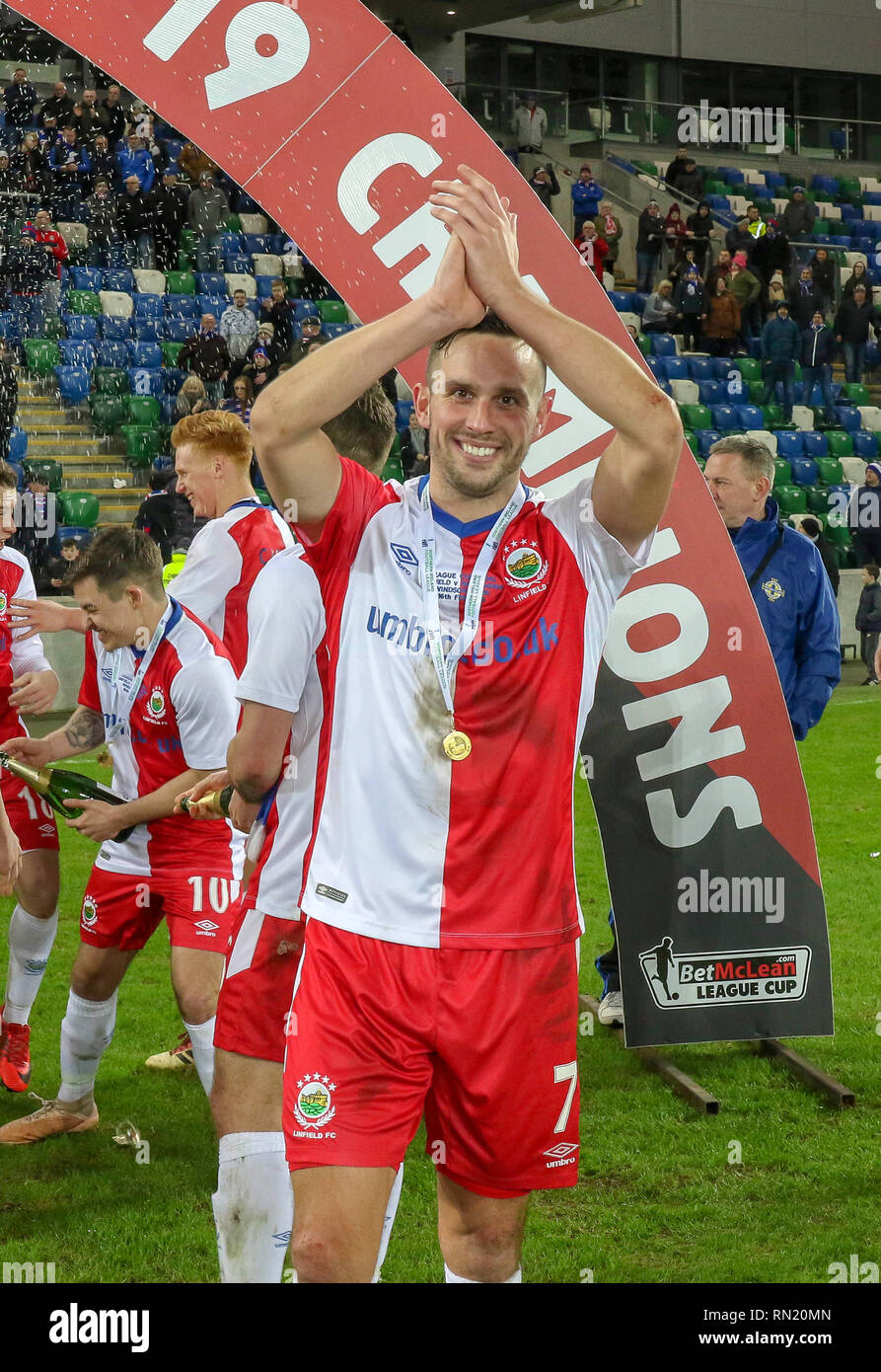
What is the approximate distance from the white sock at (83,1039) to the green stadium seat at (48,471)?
952cm

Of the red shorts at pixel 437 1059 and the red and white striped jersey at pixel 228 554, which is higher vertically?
the red and white striped jersey at pixel 228 554

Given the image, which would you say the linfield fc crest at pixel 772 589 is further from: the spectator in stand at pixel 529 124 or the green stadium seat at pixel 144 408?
the spectator in stand at pixel 529 124

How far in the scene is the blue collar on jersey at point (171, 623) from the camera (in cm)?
412

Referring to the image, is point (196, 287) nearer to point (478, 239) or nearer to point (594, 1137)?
point (594, 1137)

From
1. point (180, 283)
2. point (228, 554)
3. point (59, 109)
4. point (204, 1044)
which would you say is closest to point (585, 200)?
point (180, 283)

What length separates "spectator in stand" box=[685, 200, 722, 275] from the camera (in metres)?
19.2

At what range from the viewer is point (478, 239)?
2254 mm

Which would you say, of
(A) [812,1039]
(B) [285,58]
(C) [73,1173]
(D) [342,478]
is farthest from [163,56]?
(A) [812,1039]

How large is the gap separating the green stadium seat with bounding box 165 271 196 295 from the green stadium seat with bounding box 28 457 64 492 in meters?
2.89

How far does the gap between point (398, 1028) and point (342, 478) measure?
A: 0.89m

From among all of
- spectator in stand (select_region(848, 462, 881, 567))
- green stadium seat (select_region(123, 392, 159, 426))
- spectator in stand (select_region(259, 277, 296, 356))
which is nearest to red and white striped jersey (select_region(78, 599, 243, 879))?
spectator in stand (select_region(259, 277, 296, 356))

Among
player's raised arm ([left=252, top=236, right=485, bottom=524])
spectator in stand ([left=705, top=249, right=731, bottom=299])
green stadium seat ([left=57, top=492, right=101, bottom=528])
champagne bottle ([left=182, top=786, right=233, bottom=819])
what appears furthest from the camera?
spectator in stand ([left=705, top=249, right=731, bottom=299])

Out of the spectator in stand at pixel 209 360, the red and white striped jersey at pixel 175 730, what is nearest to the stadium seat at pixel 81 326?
the spectator in stand at pixel 209 360

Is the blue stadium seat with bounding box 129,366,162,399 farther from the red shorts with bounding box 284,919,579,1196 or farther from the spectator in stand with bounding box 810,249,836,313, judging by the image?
the red shorts with bounding box 284,919,579,1196
